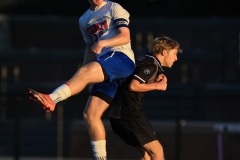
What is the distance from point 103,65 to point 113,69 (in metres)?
0.12

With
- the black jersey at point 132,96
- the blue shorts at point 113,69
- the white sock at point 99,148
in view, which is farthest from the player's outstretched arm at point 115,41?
the white sock at point 99,148

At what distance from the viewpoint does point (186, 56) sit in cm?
1533

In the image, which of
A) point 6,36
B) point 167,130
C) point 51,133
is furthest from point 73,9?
point 167,130

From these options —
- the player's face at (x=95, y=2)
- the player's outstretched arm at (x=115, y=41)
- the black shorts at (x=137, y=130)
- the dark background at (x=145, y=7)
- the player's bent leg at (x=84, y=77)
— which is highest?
the dark background at (x=145, y=7)

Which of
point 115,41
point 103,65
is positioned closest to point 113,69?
point 103,65

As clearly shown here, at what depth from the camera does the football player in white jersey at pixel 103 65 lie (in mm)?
7398

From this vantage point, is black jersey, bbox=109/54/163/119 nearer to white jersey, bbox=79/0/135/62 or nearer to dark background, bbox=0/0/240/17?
white jersey, bbox=79/0/135/62

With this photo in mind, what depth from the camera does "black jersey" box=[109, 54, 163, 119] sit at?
25.4 feet

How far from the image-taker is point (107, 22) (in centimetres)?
777

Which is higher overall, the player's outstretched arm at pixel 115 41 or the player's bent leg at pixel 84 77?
the player's outstretched arm at pixel 115 41

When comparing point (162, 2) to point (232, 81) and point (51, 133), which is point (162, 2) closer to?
point (232, 81)

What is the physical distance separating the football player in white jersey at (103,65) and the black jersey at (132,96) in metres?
0.08

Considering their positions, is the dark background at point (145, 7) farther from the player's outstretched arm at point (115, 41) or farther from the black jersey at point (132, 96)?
the player's outstretched arm at point (115, 41)

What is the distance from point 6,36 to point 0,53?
138 cm
